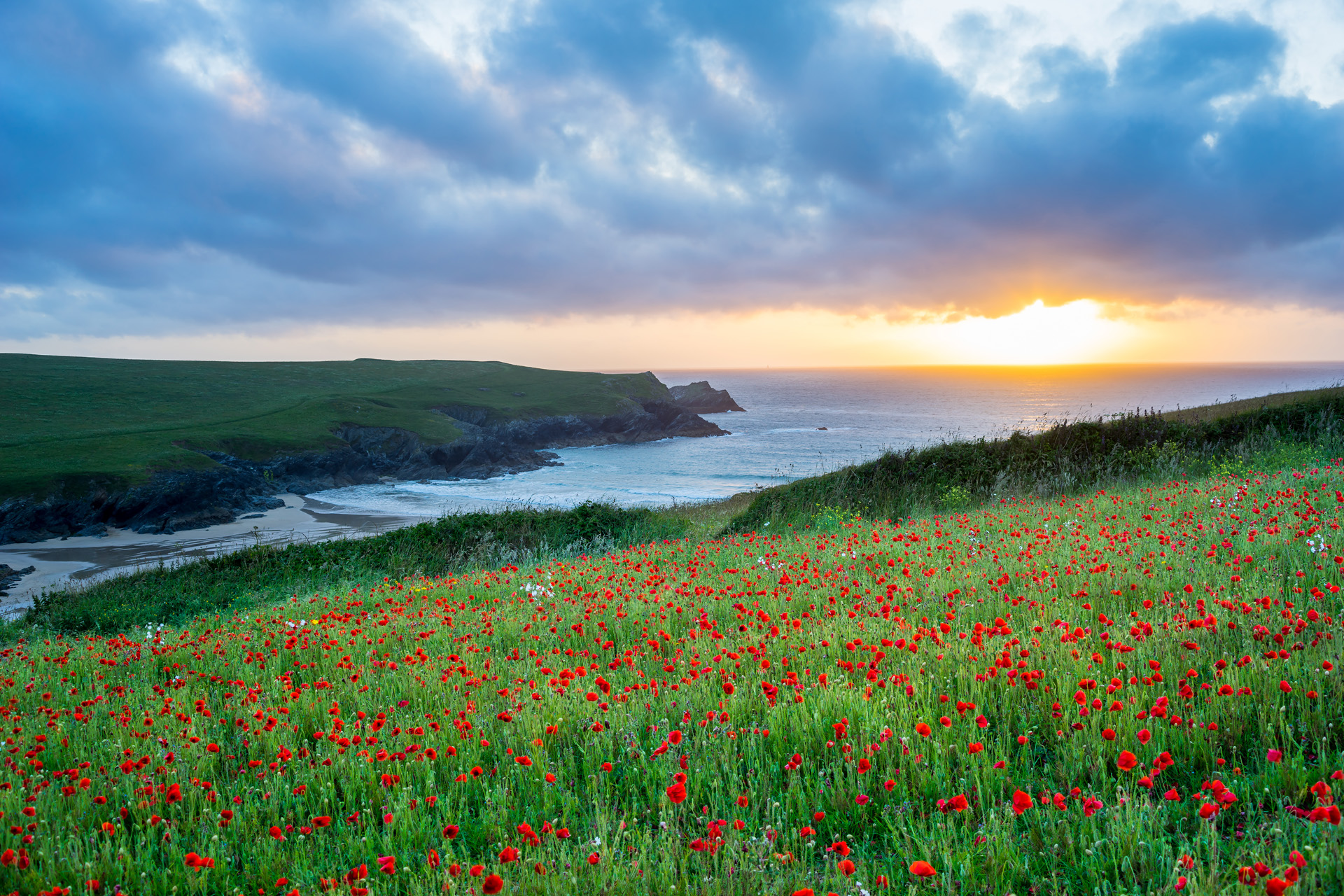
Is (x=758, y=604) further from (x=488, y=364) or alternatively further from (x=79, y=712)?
(x=488, y=364)

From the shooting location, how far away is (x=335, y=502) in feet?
163

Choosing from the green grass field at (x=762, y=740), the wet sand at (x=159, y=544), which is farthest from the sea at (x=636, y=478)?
the green grass field at (x=762, y=740)

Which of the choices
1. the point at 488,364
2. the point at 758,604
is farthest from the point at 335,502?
the point at 488,364

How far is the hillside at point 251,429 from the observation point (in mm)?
42438

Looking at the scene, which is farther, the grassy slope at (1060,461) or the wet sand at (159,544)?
the wet sand at (159,544)

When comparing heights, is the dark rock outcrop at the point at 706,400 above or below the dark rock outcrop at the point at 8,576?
above

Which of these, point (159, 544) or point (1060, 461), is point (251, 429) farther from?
point (1060, 461)

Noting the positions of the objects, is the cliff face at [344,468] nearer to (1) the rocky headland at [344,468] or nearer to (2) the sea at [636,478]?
(1) the rocky headland at [344,468]

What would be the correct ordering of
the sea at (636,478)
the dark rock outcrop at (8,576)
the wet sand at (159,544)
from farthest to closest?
the sea at (636,478)
the wet sand at (159,544)
the dark rock outcrop at (8,576)

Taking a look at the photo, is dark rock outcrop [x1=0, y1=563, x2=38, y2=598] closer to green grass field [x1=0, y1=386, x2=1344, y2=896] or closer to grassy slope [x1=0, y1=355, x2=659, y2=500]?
grassy slope [x1=0, y1=355, x2=659, y2=500]

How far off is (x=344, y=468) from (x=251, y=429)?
11618 mm

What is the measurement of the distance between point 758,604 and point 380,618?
4.30m

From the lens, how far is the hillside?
139 feet

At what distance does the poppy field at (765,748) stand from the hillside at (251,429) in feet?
148
